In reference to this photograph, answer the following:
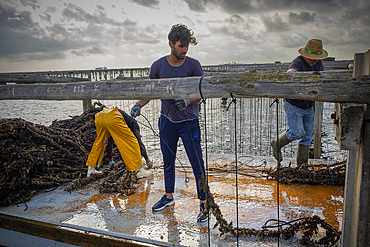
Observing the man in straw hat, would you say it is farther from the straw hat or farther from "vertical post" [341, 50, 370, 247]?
"vertical post" [341, 50, 370, 247]

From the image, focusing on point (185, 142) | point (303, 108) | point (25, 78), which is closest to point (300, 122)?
point (303, 108)

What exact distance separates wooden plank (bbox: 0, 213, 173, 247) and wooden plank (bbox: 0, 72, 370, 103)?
132 centimetres

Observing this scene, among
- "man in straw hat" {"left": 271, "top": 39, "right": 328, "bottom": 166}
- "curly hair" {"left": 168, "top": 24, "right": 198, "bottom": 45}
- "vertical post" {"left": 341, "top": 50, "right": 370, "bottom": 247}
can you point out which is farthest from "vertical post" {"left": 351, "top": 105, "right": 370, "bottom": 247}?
"man in straw hat" {"left": 271, "top": 39, "right": 328, "bottom": 166}

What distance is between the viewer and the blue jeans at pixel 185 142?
2799mm

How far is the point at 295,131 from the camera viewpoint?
383 centimetres

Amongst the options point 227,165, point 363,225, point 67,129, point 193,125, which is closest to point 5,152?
point 67,129

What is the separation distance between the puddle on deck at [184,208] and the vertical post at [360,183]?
738 mm

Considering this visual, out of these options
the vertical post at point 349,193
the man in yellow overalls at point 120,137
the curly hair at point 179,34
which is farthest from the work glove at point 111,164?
the vertical post at point 349,193

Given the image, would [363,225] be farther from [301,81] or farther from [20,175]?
[20,175]

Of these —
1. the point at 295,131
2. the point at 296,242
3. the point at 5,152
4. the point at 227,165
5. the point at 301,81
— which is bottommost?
the point at 296,242

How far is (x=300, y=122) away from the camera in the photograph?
3.78 meters

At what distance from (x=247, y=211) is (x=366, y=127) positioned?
1.64 m

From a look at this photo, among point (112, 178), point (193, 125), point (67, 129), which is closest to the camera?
point (193, 125)

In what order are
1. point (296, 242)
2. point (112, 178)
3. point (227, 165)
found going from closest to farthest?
1. point (296, 242)
2. point (112, 178)
3. point (227, 165)
